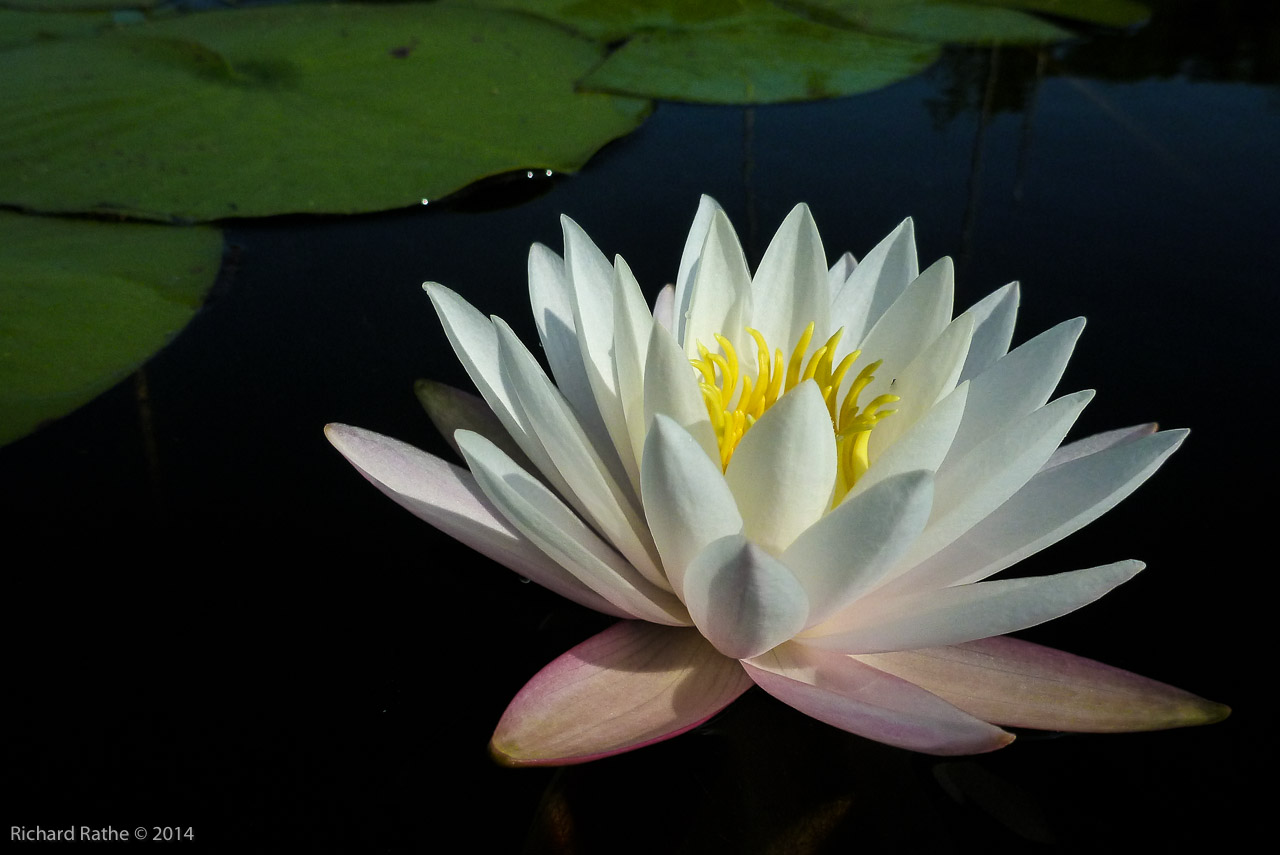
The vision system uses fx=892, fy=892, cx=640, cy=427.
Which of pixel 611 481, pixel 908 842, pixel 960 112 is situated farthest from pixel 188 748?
pixel 960 112

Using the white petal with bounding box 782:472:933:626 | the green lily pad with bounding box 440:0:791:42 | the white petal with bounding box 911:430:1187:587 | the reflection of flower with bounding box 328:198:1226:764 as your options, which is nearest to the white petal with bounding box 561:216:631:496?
the reflection of flower with bounding box 328:198:1226:764

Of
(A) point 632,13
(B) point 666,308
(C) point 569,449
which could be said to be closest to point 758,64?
(A) point 632,13

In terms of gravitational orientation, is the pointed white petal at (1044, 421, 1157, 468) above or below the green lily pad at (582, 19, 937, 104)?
below

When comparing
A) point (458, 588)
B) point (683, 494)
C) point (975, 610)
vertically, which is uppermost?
point (683, 494)

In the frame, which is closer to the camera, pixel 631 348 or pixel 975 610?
pixel 975 610

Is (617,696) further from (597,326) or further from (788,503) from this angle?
(597,326)

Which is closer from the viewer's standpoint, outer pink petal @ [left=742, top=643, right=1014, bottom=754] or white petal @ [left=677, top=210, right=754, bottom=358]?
outer pink petal @ [left=742, top=643, right=1014, bottom=754]

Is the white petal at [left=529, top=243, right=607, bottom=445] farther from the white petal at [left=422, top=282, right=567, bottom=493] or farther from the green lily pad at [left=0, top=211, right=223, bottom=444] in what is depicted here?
the green lily pad at [left=0, top=211, right=223, bottom=444]
